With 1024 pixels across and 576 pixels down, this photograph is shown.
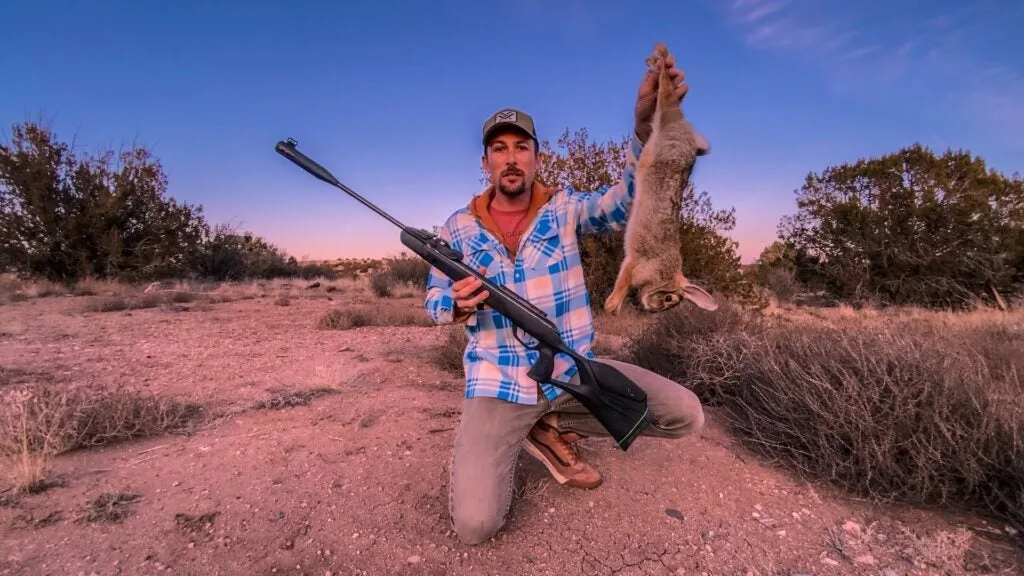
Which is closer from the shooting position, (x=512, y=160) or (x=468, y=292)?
(x=468, y=292)

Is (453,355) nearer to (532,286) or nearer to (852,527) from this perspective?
(532,286)

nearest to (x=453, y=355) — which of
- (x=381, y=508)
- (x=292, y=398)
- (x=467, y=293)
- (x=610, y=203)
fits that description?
(x=292, y=398)

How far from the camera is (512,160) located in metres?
2.98

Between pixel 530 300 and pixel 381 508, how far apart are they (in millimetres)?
1354

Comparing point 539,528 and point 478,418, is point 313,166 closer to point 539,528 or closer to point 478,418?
point 478,418

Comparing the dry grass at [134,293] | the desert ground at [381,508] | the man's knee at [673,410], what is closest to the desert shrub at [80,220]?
the dry grass at [134,293]

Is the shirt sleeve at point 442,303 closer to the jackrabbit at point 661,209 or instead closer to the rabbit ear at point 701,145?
the jackrabbit at point 661,209

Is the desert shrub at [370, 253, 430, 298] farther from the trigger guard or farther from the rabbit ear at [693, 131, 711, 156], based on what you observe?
the rabbit ear at [693, 131, 711, 156]

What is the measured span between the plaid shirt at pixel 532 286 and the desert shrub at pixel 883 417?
138 centimetres

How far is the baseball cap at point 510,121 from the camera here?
9.68 ft

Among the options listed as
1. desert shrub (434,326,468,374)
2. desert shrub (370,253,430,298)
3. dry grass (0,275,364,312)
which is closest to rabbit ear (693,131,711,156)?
desert shrub (434,326,468,374)

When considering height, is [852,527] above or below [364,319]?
below

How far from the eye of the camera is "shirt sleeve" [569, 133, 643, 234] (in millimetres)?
2500

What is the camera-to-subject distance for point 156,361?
561 cm
